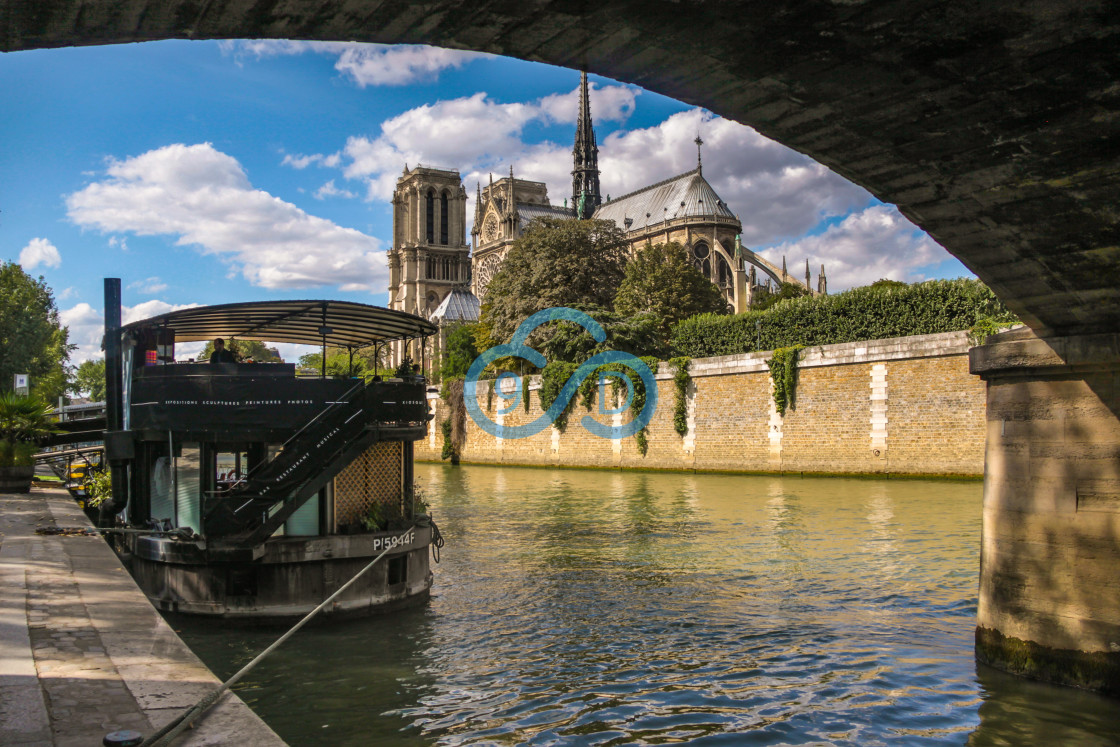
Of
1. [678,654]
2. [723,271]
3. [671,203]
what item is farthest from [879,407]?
[671,203]

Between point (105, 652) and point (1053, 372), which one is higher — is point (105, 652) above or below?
below

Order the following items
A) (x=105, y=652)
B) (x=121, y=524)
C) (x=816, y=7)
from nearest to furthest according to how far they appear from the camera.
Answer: (x=816, y=7)
(x=105, y=652)
(x=121, y=524)

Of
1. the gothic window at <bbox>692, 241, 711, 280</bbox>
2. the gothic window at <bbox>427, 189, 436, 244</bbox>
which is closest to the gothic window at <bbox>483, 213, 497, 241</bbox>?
the gothic window at <bbox>427, 189, 436, 244</bbox>

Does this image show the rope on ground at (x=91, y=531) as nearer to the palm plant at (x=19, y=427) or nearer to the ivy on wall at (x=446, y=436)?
the palm plant at (x=19, y=427)

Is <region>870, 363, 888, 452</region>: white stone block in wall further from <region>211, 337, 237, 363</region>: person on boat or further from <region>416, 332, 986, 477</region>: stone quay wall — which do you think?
<region>211, 337, 237, 363</region>: person on boat

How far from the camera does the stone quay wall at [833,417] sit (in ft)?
82.8

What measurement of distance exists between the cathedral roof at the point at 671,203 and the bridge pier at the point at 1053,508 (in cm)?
7243

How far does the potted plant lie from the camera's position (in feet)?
58.2

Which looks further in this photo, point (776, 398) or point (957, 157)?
point (776, 398)

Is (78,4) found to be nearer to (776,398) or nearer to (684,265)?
(776,398)

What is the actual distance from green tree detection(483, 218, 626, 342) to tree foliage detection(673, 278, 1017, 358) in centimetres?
987

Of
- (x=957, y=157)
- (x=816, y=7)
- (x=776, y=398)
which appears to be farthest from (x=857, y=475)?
(x=816, y=7)

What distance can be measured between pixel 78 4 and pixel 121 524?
12.9 meters

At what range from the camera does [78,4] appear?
9.42 ft
